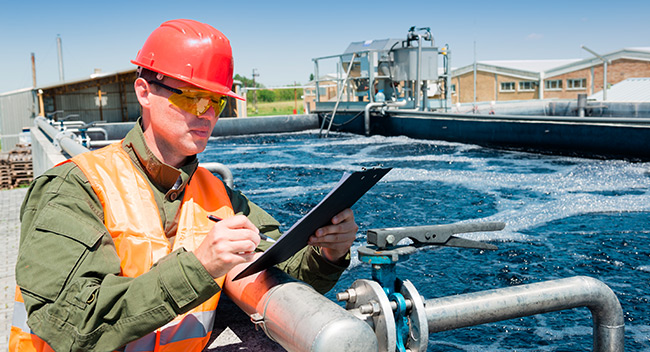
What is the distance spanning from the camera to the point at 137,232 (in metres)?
1.68

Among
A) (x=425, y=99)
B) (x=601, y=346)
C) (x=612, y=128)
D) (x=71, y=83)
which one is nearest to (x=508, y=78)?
(x=425, y=99)

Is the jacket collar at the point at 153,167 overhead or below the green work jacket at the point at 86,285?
overhead

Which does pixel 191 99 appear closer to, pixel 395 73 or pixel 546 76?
pixel 395 73

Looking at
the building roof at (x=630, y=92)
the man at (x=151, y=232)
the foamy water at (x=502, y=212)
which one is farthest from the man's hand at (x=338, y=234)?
the building roof at (x=630, y=92)

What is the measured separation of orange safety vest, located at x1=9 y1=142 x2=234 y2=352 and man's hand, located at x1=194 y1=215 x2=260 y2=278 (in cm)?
36

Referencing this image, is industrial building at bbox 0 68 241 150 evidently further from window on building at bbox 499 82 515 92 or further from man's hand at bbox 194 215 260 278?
man's hand at bbox 194 215 260 278

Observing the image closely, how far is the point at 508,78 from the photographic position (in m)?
43.1

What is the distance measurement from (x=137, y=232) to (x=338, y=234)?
0.59m

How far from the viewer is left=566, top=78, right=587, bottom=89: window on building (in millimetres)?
39906

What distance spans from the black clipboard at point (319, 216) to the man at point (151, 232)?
2.9 inches

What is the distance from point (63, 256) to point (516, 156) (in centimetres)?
1263

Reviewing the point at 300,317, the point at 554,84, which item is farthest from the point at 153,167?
the point at 554,84

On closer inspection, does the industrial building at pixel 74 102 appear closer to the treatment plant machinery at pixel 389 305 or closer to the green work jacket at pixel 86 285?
the green work jacket at pixel 86 285

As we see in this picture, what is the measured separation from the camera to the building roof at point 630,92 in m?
28.2
